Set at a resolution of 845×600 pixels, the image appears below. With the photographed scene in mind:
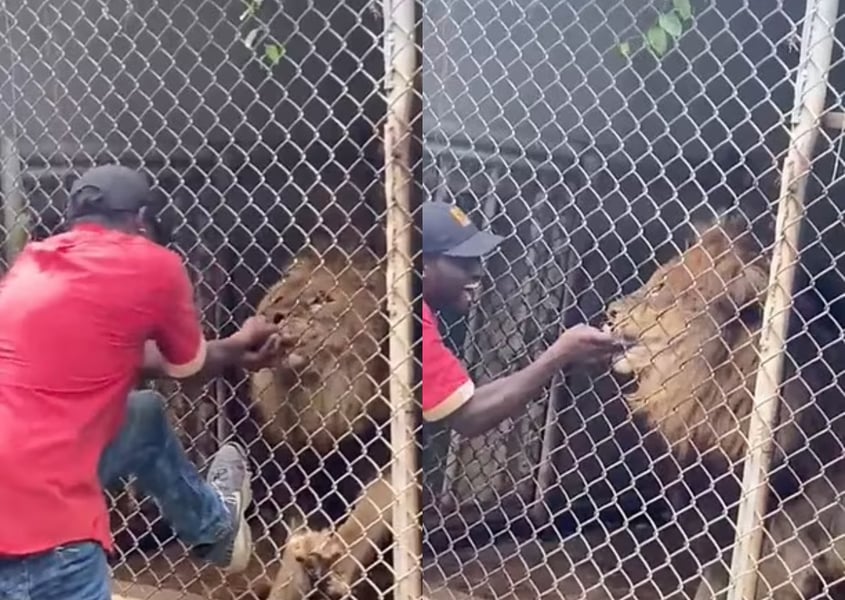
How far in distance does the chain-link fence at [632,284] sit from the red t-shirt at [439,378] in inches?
21.5

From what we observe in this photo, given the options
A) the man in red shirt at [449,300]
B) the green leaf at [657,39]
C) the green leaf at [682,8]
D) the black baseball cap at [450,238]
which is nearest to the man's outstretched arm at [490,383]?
the man in red shirt at [449,300]

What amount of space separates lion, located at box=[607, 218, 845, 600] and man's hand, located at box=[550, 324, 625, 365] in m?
0.05

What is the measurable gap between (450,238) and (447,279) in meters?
0.14

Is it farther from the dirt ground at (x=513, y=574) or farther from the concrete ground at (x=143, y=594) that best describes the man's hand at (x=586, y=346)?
the concrete ground at (x=143, y=594)

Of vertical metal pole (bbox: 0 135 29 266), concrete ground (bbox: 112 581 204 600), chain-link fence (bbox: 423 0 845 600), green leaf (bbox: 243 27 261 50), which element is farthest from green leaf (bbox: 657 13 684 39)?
concrete ground (bbox: 112 581 204 600)

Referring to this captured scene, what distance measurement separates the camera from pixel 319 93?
376cm

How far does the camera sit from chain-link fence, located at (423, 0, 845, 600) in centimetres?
314

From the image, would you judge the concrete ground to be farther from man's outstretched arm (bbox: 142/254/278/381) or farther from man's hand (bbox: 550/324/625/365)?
man's hand (bbox: 550/324/625/365)

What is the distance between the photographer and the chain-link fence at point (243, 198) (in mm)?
3436

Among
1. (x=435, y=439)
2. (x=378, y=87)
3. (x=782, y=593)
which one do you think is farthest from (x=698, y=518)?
(x=378, y=87)

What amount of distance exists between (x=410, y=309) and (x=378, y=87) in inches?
25.5

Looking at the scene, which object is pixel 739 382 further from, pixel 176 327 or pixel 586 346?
pixel 176 327

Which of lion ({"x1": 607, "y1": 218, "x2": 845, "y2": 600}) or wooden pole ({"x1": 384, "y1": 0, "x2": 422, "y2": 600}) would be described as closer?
wooden pole ({"x1": 384, "y1": 0, "x2": 422, "y2": 600})

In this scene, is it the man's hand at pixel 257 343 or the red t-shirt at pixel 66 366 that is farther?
the man's hand at pixel 257 343
